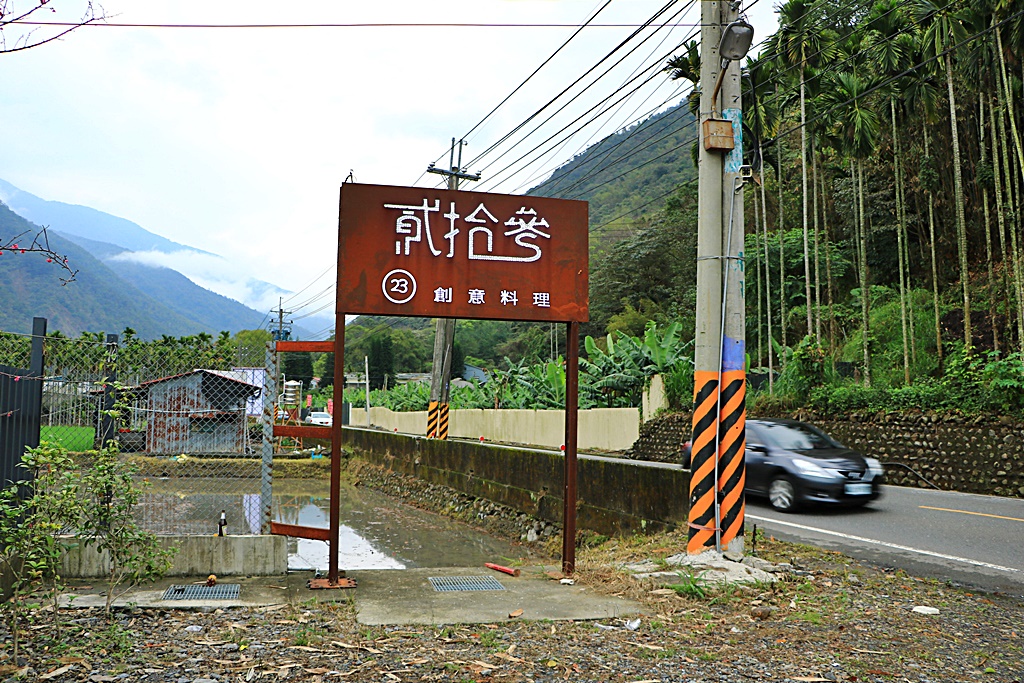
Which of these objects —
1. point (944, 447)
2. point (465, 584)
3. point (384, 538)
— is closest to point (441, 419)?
point (384, 538)

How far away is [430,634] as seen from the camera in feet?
17.9

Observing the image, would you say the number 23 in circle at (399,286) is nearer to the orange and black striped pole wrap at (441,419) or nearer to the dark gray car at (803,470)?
the dark gray car at (803,470)

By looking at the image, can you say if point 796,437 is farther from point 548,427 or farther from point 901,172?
point 901,172

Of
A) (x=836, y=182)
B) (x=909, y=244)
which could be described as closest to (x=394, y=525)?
(x=909, y=244)

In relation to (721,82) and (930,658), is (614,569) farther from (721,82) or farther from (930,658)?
(721,82)

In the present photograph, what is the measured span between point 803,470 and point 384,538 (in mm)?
7973

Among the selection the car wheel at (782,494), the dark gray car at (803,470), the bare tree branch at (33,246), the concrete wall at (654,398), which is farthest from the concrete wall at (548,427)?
the bare tree branch at (33,246)

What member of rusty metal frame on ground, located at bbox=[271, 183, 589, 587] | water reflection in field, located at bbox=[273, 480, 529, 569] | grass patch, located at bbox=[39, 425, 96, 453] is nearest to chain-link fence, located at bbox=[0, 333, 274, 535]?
grass patch, located at bbox=[39, 425, 96, 453]

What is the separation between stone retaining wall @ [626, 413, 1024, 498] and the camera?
583 inches

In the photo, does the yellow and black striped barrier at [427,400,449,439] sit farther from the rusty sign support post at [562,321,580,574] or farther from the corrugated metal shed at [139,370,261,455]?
the rusty sign support post at [562,321,580,574]

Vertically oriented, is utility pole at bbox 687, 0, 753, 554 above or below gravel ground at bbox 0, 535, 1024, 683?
above

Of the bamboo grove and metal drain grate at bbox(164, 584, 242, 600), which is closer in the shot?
metal drain grate at bbox(164, 584, 242, 600)

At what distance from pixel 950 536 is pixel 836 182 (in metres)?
24.9

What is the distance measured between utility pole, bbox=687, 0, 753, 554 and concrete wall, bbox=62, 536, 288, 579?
394cm
